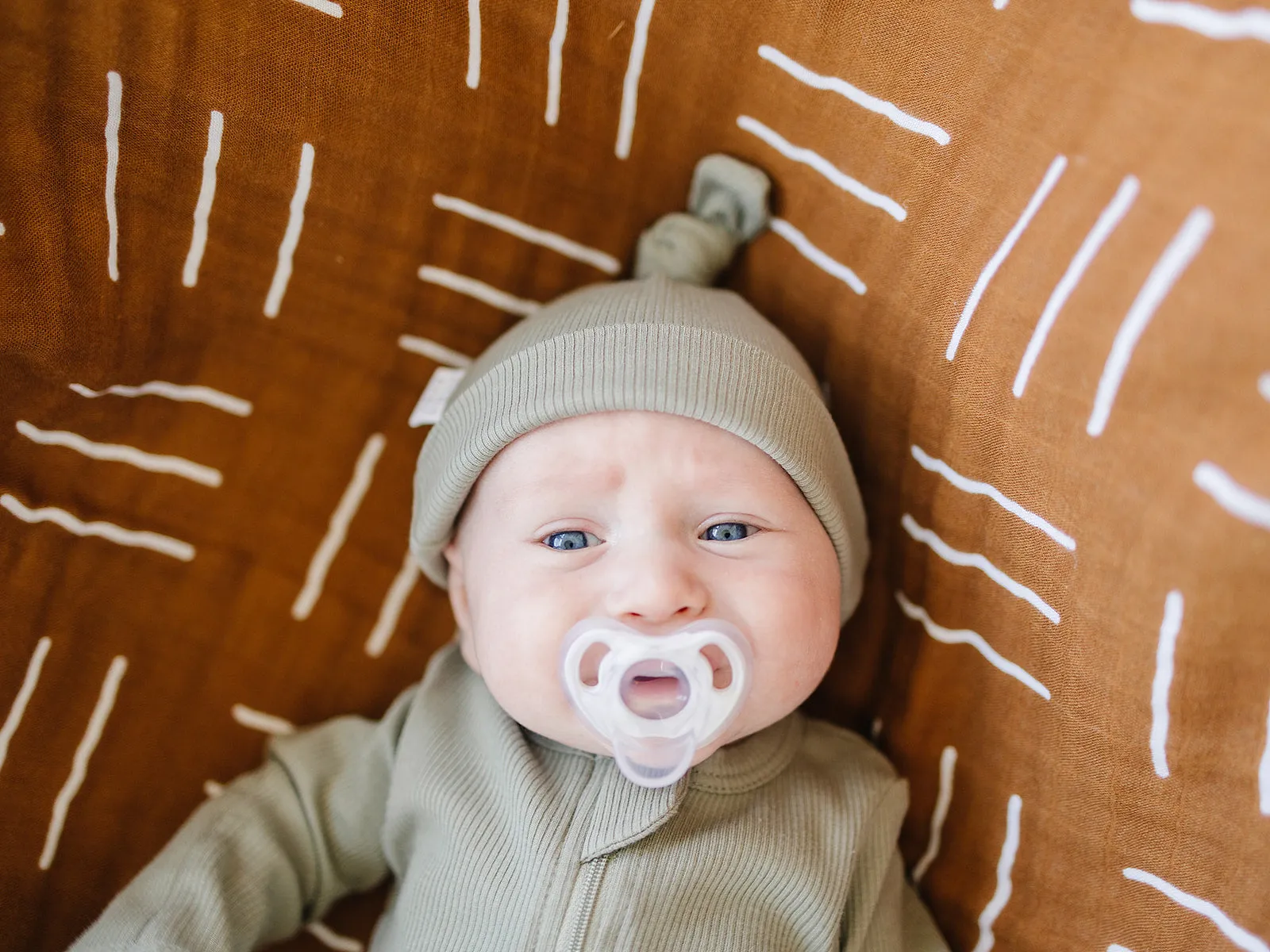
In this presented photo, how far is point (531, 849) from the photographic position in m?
1.03

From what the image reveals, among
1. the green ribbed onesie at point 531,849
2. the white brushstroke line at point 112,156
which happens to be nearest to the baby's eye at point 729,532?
the green ribbed onesie at point 531,849

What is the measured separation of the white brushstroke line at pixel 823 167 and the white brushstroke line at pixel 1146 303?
0.28m

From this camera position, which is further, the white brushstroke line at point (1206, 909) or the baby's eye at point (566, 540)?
the baby's eye at point (566, 540)

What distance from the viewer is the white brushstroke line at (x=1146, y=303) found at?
0.80 meters

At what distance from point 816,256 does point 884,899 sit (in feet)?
2.28

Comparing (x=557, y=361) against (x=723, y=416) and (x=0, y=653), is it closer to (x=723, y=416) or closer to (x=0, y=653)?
(x=723, y=416)

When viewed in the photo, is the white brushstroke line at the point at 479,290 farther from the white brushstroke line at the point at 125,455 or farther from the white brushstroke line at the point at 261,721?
the white brushstroke line at the point at 261,721

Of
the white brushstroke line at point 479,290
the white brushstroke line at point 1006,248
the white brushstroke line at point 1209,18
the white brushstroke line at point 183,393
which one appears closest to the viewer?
the white brushstroke line at point 1209,18

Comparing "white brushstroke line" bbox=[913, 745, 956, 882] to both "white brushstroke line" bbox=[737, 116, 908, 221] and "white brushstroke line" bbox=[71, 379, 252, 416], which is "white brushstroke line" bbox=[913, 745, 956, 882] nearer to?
"white brushstroke line" bbox=[737, 116, 908, 221]

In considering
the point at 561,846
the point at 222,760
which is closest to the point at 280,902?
the point at 222,760

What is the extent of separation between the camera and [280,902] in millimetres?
1151

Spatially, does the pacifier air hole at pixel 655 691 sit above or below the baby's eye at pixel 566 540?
below

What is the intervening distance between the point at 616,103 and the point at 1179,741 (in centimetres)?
87

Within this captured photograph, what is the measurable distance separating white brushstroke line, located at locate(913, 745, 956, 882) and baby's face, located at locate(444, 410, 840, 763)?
0.71 feet
